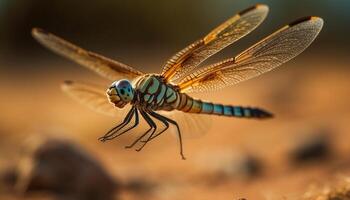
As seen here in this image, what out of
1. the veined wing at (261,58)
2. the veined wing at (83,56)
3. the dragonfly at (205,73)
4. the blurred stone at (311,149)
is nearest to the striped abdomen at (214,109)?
the dragonfly at (205,73)

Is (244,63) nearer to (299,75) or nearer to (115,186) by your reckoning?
(115,186)

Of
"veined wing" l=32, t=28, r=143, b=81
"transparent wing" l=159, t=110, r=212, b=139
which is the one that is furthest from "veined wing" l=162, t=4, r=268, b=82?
"veined wing" l=32, t=28, r=143, b=81

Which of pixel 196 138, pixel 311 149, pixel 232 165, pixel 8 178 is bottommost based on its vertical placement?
pixel 196 138

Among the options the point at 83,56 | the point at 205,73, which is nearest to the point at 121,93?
the point at 205,73

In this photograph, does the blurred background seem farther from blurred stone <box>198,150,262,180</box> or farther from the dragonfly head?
the dragonfly head

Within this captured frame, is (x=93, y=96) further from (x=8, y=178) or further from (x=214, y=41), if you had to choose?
(x=8, y=178)
